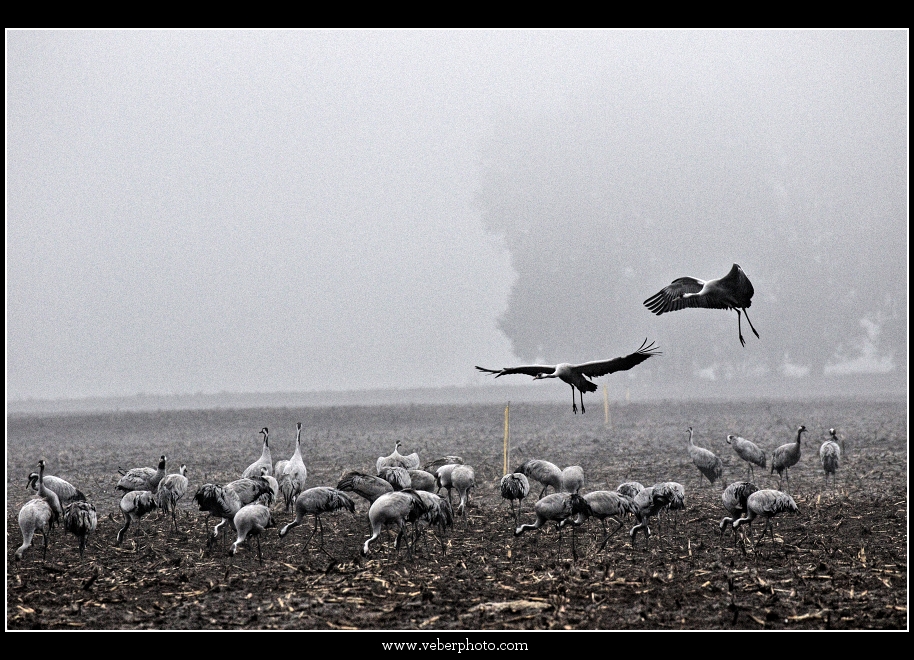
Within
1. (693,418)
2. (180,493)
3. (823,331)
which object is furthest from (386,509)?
(823,331)

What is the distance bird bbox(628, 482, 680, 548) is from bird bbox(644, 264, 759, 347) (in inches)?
180

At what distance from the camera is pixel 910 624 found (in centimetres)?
750

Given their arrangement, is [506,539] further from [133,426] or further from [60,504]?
[133,426]

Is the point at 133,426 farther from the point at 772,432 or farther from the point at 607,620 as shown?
the point at 607,620

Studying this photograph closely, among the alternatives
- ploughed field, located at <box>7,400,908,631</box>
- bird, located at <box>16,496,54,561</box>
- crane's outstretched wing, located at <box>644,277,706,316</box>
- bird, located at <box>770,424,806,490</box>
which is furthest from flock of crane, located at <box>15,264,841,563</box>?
bird, located at <box>770,424,806,490</box>

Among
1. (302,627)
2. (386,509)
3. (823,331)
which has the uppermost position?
(823,331)

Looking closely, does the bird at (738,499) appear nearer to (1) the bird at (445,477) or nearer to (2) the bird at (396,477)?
(1) the bird at (445,477)

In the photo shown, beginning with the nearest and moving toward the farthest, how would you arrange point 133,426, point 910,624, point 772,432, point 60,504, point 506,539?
point 910,624 < point 506,539 < point 60,504 < point 772,432 < point 133,426

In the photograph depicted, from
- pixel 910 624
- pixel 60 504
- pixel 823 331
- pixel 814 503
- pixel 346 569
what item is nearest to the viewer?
pixel 910 624

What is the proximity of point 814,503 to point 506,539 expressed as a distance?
610cm

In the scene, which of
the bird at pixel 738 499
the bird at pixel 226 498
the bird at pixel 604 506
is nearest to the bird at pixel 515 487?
the bird at pixel 604 506

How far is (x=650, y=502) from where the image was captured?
11.0m

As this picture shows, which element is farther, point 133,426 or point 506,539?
point 133,426

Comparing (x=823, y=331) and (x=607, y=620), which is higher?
(x=823, y=331)
